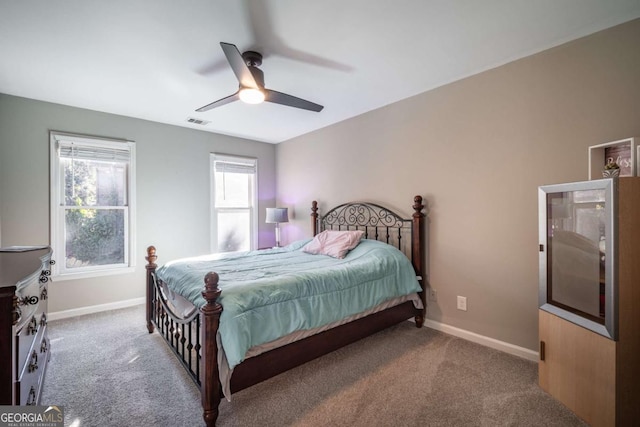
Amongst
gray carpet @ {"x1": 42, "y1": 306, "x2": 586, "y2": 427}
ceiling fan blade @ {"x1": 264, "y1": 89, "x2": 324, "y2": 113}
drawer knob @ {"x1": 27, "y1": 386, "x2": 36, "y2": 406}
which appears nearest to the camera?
drawer knob @ {"x1": 27, "y1": 386, "x2": 36, "y2": 406}

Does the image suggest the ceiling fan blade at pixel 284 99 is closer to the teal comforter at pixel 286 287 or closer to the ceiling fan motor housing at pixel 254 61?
the ceiling fan motor housing at pixel 254 61

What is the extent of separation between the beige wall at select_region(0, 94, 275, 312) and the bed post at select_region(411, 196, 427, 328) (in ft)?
9.44

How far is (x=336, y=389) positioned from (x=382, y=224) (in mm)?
1981

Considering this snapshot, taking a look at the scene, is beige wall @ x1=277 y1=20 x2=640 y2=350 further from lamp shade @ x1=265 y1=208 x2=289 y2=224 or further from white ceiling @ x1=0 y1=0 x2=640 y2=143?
lamp shade @ x1=265 y1=208 x2=289 y2=224

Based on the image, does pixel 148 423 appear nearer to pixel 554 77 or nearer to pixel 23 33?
pixel 23 33

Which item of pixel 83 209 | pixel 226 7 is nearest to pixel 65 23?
pixel 226 7

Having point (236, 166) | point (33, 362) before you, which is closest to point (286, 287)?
point (33, 362)

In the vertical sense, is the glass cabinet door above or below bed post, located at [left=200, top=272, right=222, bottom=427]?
→ above

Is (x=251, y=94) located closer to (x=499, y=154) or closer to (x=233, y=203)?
(x=499, y=154)

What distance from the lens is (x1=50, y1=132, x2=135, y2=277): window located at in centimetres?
330

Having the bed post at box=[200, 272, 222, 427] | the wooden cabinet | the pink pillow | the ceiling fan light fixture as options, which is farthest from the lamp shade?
the wooden cabinet

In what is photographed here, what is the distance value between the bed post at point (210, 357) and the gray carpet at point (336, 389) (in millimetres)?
148

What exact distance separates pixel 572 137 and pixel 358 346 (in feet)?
7.99

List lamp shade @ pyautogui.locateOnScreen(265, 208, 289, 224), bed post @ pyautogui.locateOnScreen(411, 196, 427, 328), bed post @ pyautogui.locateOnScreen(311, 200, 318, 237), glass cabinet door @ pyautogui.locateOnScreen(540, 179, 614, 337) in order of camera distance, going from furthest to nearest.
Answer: lamp shade @ pyautogui.locateOnScreen(265, 208, 289, 224) < bed post @ pyautogui.locateOnScreen(311, 200, 318, 237) < bed post @ pyautogui.locateOnScreen(411, 196, 427, 328) < glass cabinet door @ pyautogui.locateOnScreen(540, 179, 614, 337)
